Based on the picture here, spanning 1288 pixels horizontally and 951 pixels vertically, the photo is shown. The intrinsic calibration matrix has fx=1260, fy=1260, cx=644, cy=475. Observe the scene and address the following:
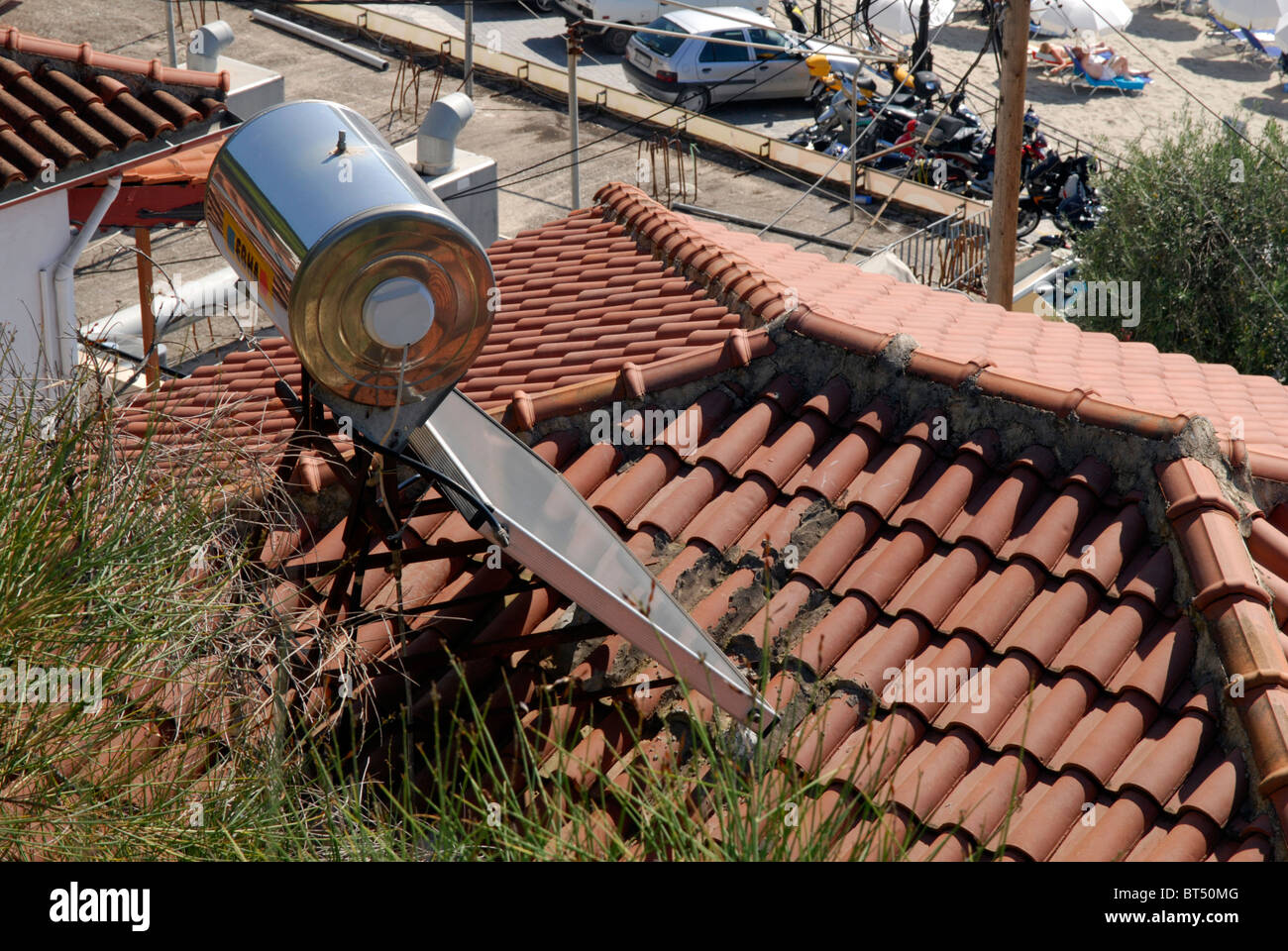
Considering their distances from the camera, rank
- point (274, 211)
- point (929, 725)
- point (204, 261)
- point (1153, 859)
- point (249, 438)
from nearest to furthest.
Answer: point (1153, 859)
point (274, 211)
point (929, 725)
point (249, 438)
point (204, 261)

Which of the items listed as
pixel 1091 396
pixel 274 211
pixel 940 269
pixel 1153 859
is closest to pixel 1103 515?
pixel 1091 396

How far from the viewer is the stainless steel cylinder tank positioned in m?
4.31

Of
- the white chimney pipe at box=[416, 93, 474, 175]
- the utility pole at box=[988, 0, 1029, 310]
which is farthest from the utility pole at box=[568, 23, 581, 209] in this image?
the utility pole at box=[988, 0, 1029, 310]

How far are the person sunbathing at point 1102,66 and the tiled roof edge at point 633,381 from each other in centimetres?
3242

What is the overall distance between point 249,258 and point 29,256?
546 cm

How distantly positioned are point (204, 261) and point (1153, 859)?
17668mm

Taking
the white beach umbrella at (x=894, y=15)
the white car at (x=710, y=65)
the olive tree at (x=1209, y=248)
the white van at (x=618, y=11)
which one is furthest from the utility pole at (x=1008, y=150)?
the white beach umbrella at (x=894, y=15)

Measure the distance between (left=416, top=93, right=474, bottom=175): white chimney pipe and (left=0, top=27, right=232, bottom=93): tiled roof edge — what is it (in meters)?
5.57

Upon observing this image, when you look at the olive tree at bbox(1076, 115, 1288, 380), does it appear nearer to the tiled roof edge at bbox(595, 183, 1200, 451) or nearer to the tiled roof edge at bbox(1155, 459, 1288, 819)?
the tiled roof edge at bbox(595, 183, 1200, 451)

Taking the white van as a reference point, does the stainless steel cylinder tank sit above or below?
above

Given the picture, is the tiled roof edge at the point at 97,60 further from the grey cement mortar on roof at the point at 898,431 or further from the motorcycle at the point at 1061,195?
the motorcycle at the point at 1061,195

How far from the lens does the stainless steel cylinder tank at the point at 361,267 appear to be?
4309 mm
